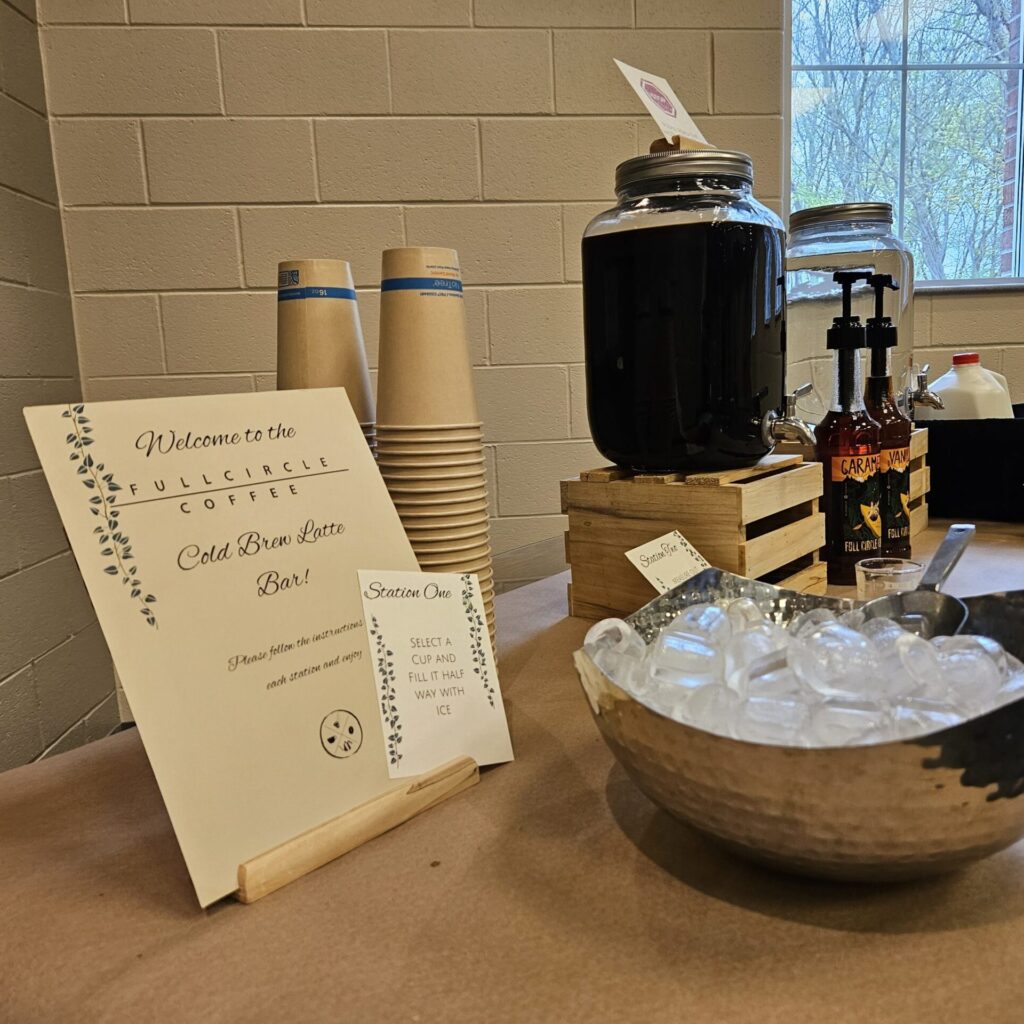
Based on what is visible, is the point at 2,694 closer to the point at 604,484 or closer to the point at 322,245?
the point at 322,245

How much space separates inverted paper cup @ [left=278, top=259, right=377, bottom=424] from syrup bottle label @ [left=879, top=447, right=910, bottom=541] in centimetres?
75

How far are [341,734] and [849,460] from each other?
2.62 feet

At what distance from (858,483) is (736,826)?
784 mm

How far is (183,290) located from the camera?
1955 millimetres

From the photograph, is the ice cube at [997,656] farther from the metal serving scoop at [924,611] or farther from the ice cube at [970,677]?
the metal serving scoop at [924,611]

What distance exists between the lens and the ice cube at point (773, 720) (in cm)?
40

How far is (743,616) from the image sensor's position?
55cm

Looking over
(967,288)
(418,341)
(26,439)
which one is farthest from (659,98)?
(967,288)

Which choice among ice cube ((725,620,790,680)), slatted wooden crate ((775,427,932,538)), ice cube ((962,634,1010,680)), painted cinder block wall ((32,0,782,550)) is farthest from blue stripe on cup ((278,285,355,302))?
painted cinder block wall ((32,0,782,550))

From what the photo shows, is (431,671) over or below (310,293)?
below

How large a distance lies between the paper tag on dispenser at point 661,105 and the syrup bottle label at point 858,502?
1.47 feet

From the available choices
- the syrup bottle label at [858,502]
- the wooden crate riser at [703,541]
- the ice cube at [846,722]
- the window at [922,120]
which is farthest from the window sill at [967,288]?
the ice cube at [846,722]

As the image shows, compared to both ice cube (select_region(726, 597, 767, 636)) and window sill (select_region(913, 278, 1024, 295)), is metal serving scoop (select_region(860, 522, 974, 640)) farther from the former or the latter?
window sill (select_region(913, 278, 1024, 295))

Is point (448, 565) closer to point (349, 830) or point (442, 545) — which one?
point (442, 545)
